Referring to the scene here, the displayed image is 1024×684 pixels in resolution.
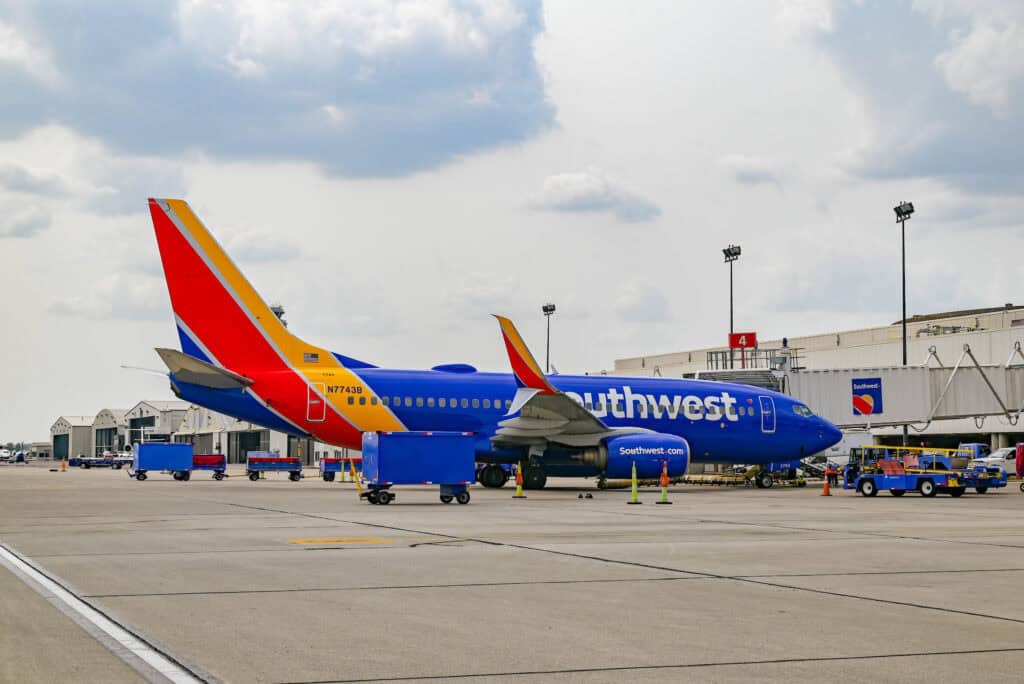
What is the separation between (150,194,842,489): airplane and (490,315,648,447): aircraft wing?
0.14 feet

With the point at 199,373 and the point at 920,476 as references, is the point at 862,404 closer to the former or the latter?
the point at 920,476

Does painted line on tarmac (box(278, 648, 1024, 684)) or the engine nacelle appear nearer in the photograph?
painted line on tarmac (box(278, 648, 1024, 684))

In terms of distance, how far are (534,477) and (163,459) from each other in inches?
966

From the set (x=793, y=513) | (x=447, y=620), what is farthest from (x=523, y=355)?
(x=447, y=620)

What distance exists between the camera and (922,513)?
24688 millimetres

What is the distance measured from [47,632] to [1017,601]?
841 centimetres

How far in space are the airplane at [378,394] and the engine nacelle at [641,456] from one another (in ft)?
0.13

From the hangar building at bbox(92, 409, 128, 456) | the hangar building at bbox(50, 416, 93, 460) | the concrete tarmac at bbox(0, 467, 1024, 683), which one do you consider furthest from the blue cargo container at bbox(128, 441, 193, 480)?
the hangar building at bbox(50, 416, 93, 460)

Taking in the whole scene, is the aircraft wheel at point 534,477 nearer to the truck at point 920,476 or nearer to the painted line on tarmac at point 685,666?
the truck at point 920,476

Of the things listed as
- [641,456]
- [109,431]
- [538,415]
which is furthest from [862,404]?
[109,431]

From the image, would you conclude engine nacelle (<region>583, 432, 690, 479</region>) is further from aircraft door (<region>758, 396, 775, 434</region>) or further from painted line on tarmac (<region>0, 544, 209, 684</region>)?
painted line on tarmac (<region>0, 544, 209, 684</region>)

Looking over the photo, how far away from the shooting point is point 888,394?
1876 inches

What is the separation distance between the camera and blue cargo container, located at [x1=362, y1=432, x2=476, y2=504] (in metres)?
27.4

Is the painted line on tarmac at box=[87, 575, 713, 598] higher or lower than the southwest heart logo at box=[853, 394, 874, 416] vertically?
lower
